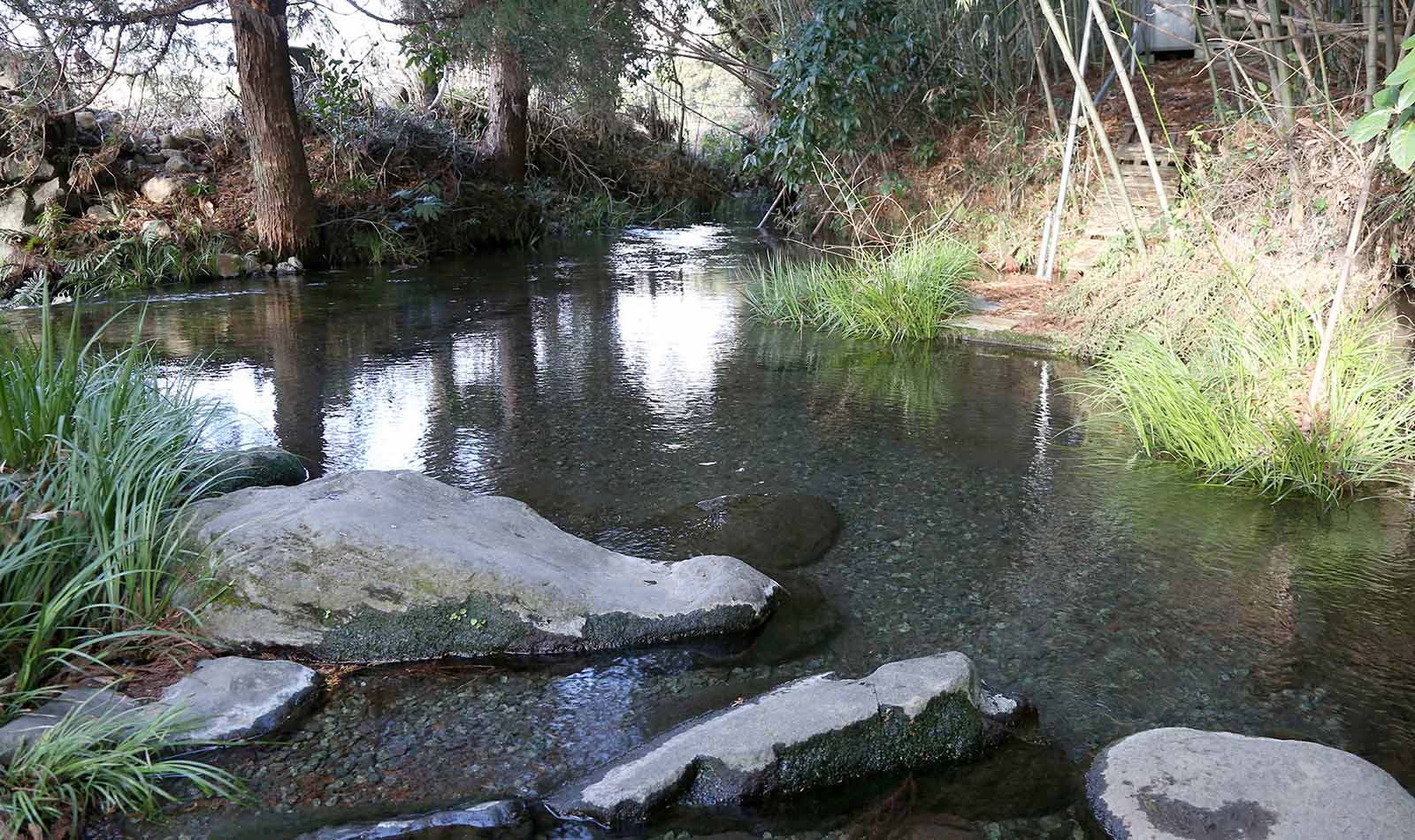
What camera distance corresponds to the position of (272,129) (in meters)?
10.2

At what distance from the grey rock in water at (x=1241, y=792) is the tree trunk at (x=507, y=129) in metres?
12.9

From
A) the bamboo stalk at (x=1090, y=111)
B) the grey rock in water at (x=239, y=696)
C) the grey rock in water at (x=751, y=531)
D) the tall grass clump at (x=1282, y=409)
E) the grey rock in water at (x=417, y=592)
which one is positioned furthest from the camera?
the bamboo stalk at (x=1090, y=111)

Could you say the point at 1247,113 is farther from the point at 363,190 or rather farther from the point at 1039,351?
the point at 363,190

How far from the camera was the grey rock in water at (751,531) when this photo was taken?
358 cm

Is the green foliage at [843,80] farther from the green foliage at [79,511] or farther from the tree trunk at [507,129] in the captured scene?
the green foliage at [79,511]

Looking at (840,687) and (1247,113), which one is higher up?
(1247,113)

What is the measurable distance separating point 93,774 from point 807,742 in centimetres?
150

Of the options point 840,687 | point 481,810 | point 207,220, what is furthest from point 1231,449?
point 207,220

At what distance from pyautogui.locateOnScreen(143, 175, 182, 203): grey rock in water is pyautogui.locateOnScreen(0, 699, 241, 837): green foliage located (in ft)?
32.0

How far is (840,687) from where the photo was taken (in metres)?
2.52

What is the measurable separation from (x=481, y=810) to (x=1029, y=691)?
1400 millimetres

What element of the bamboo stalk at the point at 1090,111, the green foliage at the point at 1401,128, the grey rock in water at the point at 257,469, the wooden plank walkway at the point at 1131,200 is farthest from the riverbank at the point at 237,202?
the green foliage at the point at 1401,128

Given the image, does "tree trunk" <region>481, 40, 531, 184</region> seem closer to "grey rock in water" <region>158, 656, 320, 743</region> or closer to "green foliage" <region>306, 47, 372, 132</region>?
"green foliage" <region>306, 47, 372, 132</region>

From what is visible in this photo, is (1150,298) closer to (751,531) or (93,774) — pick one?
(751,531)
